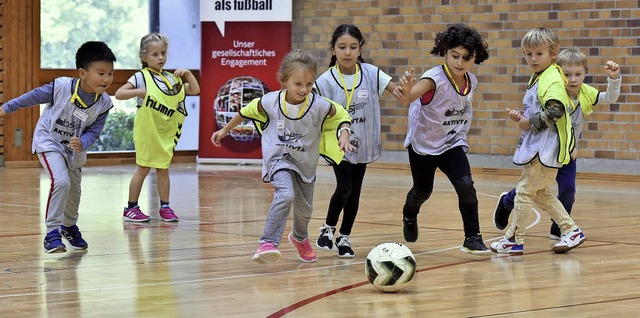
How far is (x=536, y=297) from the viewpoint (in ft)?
18.1

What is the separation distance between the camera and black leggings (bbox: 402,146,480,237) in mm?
7152

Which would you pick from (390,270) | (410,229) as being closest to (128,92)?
(410,229)

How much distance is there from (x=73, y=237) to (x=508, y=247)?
283 cm

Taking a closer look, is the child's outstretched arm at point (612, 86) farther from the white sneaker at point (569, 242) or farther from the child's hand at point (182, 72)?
the child's hand at point (182, 72)

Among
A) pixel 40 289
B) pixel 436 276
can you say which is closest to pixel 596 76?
pixel 436 276

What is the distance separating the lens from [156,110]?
9.26m

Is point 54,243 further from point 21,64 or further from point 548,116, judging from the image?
point 21,64

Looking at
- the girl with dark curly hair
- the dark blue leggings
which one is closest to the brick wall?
the dark blue leggings

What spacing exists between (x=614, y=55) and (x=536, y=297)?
8390 mm

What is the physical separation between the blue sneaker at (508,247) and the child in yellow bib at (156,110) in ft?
9.77

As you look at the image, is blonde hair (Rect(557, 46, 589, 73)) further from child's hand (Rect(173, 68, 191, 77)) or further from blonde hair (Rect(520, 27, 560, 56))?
child's hand (Rect(173, 68, 191, 77))

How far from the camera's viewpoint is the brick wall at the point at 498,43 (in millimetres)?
13273

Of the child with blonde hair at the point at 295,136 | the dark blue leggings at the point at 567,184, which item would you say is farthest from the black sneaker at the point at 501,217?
the child with blonde hair at the point at 295,136

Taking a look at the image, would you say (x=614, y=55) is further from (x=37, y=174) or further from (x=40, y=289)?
(x=40, y=289)
